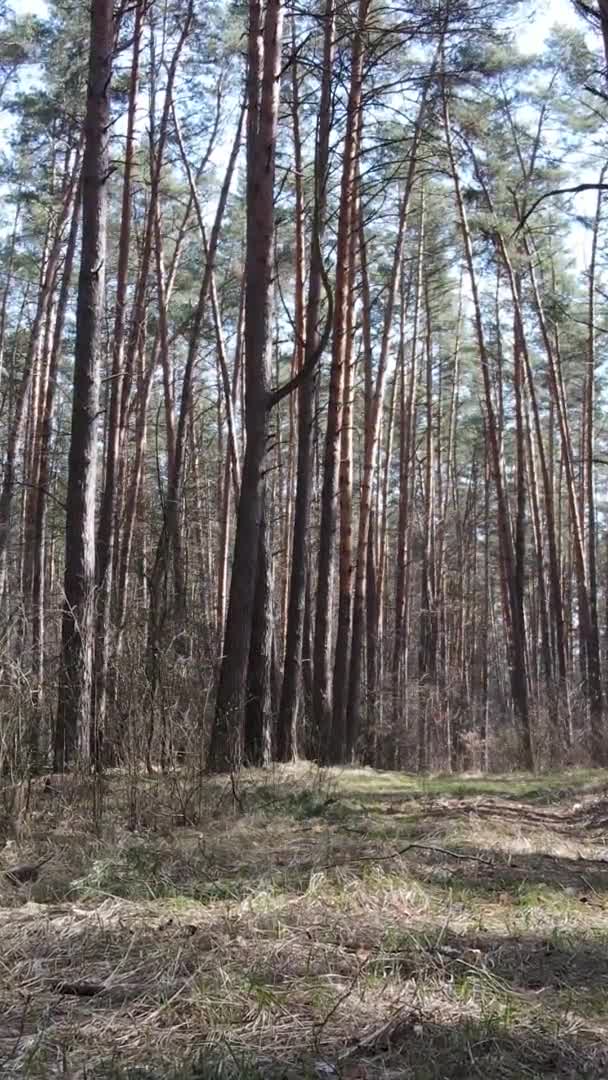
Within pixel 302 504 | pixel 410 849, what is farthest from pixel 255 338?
pixel 410 849

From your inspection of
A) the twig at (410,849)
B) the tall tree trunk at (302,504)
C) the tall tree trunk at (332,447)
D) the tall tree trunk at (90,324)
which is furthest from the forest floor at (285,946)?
the tall tree trunk at (332,447)

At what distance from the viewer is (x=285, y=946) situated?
310 cm

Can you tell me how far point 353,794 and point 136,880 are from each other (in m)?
3.78

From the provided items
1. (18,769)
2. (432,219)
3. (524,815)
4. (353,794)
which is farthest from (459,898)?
(432,219)

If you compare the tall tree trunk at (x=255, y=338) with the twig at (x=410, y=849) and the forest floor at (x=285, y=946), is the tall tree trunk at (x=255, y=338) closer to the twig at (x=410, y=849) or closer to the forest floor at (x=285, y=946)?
the forest floor at (x=285, y=946)

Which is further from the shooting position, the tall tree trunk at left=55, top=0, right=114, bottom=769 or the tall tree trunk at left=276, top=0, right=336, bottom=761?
the tall tree trunk at left=276, top=0, right=336, bottom=761

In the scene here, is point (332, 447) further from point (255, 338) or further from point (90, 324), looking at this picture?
point (90, 324)

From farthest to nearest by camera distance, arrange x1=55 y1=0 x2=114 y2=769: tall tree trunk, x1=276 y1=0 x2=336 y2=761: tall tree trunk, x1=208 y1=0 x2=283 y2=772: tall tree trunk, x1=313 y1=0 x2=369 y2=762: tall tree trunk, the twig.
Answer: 1. x1=313 y1=0 x2=369 y2=762: tall tree trunk
2. x1=276 y1=0 x2=336 y2=761: tall tree trunk
3. x1=55 y1=0 x2=114 y2=769: tall tree trunk
4. x1=208 y1=0 x2=283 y2=772: tall tree trunk
5. the twig

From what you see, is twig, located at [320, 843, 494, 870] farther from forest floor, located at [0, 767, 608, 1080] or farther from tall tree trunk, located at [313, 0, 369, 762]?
tall tree trunk, located at [313, 0, 369, 762]

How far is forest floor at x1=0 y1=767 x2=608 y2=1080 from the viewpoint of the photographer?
244 centimetres

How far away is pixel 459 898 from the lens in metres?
3.89

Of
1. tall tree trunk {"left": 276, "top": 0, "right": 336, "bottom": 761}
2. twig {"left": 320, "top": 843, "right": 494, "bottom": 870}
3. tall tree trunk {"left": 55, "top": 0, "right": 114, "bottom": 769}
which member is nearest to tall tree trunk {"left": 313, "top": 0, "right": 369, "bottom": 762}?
tall tree trunk {"left": 276, "top": 0, "right": 336, "bottom": 761}

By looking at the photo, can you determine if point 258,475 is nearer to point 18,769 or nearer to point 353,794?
point 353,794

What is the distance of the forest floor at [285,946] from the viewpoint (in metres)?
2.44
